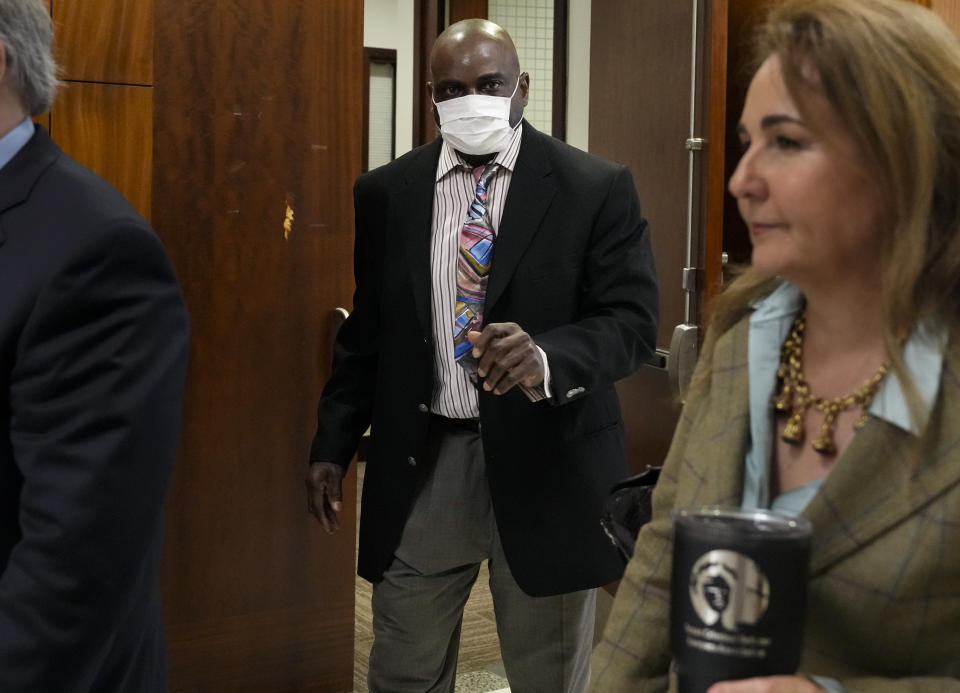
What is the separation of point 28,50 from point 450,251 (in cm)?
109

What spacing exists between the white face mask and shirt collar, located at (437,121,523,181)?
17 mm

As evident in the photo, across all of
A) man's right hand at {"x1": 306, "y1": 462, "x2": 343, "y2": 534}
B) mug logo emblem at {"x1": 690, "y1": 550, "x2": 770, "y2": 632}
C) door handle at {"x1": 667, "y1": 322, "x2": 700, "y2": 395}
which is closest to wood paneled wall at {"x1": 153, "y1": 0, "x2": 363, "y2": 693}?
man's right hand at {"x1": 306, "y1": 462, "x2": 343, "y2": 534}

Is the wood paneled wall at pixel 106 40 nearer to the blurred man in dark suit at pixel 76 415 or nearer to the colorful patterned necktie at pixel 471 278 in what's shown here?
the colorful patterned necktie at pixel 471 278

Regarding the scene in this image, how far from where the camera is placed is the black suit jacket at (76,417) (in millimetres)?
1342

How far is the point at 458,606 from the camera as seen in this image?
2.53 m

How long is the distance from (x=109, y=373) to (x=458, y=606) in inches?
53.0

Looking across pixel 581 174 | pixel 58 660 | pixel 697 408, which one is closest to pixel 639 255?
pixel 581 174

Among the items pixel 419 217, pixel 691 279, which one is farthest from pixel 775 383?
pixel 691 279

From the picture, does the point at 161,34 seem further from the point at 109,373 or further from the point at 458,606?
the point at 109,373

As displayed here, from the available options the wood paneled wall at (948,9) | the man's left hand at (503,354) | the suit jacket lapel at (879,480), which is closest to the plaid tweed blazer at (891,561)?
the suit jacket lapel at (879,480)

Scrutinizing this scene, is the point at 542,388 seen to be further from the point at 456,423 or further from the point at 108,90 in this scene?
the point at 108,90

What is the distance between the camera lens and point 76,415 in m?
1.34

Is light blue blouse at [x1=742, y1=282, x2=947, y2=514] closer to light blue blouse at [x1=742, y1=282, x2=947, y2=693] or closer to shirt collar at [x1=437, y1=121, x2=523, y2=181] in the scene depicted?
light blue blouse at [x1=742, y1=282, x2=947, y2=693]

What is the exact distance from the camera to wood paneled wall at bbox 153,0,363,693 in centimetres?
301
